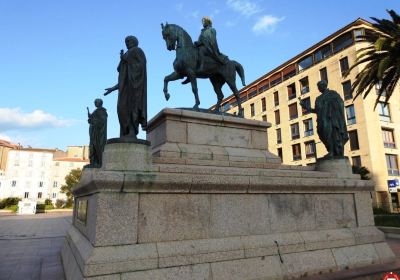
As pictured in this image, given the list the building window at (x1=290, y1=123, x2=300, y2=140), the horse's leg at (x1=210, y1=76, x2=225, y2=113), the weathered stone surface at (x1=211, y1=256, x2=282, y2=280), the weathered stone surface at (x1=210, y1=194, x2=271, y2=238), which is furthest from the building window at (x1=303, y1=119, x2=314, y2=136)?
the weathered stone surface at (x1=211, y1=256, x2=282, y2=280)

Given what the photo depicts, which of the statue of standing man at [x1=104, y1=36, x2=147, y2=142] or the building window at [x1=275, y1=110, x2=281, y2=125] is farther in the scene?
the building window at [x1=275, y1=110, x2=281, y2=125]

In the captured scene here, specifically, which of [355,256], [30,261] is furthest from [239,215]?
[30,261]

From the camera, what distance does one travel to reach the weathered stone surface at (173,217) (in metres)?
5.40

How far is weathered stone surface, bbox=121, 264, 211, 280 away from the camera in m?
4.84

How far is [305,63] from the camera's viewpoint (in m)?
43.4

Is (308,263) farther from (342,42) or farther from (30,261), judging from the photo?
(342,42)

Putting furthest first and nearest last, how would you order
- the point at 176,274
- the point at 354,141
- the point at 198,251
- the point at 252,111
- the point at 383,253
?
1. the point at 252,111
2. the point at 354,141
3. the point at 383,253
4. the point at 198,251
5. the point at 176,274

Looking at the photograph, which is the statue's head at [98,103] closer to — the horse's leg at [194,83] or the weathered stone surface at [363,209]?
the horse's leg at [194,83]

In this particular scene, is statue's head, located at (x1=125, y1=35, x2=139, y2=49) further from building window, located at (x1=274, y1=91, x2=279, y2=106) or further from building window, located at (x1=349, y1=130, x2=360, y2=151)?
building window, located at (x1=274, y1=91, x2=279, y2=106)

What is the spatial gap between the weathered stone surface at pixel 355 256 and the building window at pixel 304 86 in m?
37.0

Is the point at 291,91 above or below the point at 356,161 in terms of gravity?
above

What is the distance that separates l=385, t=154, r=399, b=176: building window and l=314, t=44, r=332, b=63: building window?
48.4ft

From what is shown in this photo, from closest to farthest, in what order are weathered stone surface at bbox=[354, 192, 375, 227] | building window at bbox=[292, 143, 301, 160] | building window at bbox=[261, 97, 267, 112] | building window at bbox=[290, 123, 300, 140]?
weathered stone surface at bbox=[354, 192, 375, 227], building window at bbox=[292, 143, 301, 160], building window at bbox=[290, 123, 300, 140], building window at bbox=[261, 97, 267, 112]

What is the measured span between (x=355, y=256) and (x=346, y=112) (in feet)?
106
